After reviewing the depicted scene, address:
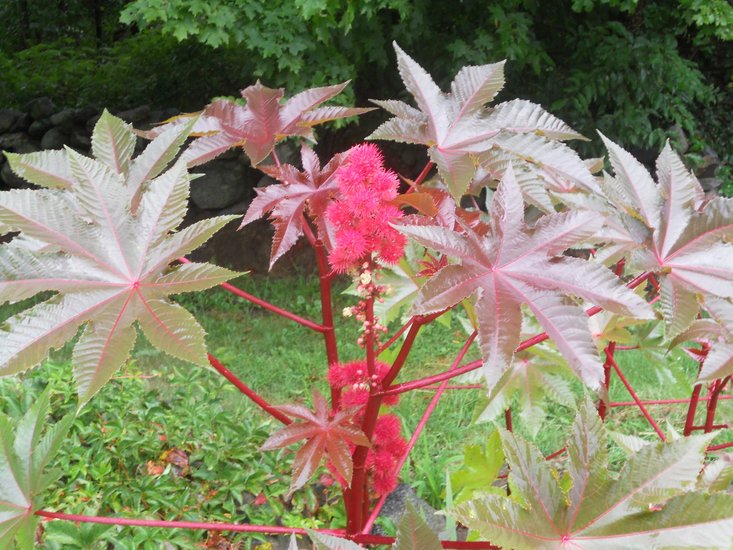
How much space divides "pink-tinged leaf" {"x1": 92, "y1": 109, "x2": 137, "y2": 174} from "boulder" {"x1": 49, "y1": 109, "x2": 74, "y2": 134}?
5707 millimetres

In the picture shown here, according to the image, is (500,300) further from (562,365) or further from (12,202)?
(562,365)

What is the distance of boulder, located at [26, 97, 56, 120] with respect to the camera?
6434 mm

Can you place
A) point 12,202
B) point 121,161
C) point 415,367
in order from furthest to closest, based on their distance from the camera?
point 415,367 → point 121,161 → point 12,202

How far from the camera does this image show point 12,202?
884mm

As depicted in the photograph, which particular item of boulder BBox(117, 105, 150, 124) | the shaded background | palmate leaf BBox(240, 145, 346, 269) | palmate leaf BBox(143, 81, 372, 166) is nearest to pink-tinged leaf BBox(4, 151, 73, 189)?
palmate leaf BBox(143, 81, 372, 166)

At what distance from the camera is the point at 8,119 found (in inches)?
251

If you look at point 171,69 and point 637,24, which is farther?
point 171,69

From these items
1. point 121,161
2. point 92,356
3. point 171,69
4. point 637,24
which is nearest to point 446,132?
point 121,161

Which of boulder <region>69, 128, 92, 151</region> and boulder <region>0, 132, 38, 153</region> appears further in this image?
boulder <region>0, 132, 38, 153</region>

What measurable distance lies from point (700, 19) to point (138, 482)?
14.3ft

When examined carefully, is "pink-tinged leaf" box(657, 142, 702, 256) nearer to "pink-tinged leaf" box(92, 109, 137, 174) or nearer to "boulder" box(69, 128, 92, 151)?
"pink-tinged leaf" box(92, 109, 137, 174)

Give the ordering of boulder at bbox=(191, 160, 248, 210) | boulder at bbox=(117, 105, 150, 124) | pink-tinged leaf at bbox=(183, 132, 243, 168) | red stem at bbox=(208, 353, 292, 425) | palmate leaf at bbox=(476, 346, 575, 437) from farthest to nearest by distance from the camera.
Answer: boulder at bbox=(117, 105, 150, 124) < boulder at bbox=(191, 160, 248, 210) < palmate leaf at bbox=(476, 346, 575, 437) < pink-tinged leaf at bbox=(183, 132, 243, 168) < red stem at bbox=(208, 353, 292, 425)

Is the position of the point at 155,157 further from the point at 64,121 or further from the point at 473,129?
the point at 64,121

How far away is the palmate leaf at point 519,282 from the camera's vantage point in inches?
31.6
